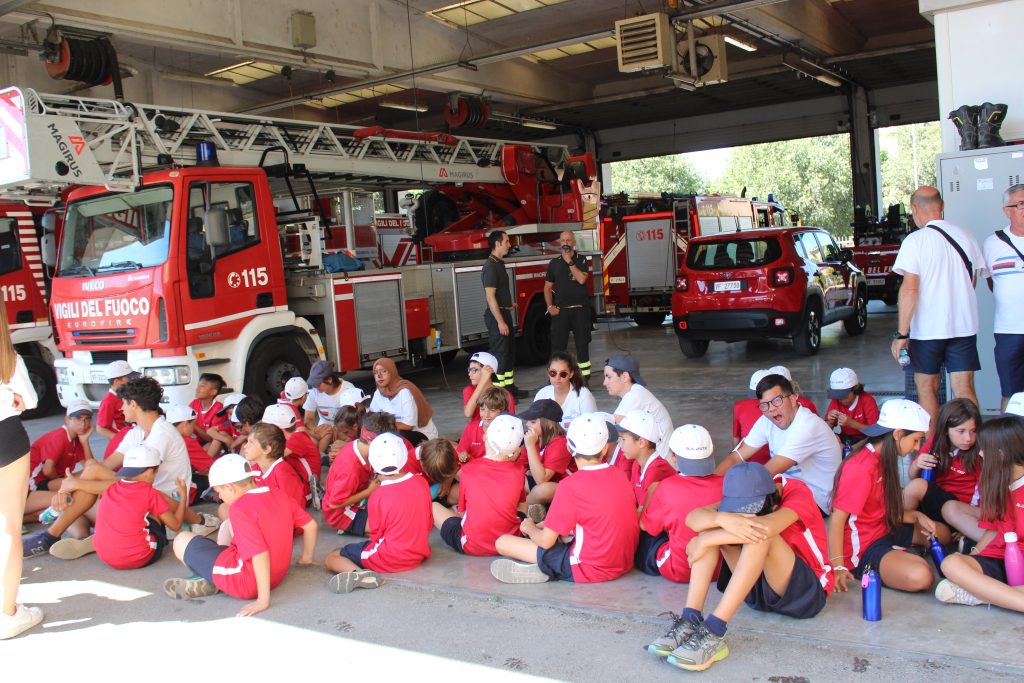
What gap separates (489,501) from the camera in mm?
4938

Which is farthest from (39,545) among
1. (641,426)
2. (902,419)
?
(902,419)

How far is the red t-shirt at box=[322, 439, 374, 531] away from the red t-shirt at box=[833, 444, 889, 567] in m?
2.74

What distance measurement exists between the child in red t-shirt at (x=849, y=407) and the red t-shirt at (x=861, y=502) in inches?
72.7

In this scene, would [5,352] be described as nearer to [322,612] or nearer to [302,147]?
[322,612]

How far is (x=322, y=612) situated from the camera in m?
4.44

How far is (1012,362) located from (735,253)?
239 inches

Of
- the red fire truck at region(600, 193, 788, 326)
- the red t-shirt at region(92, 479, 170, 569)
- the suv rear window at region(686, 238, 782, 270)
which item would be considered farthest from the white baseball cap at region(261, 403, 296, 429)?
the red fire truck at region(600, 193, 788, 326)

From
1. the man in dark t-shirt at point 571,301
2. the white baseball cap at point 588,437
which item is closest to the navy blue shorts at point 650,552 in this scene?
the white baseball cap at point 588,437

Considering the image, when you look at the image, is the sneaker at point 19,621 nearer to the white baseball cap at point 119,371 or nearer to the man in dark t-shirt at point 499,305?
the white baseball cap at point 119,371

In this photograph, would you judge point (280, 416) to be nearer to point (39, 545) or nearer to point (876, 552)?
point (39, 545)

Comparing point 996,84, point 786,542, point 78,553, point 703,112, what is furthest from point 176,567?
point 703,112

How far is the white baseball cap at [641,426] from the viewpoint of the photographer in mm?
4602

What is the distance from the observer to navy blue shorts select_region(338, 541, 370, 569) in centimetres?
493

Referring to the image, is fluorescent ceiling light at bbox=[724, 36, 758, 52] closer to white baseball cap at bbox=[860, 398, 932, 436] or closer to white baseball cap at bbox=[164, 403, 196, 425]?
white baseball cap at bbox=[164, 403, 196, 425]
